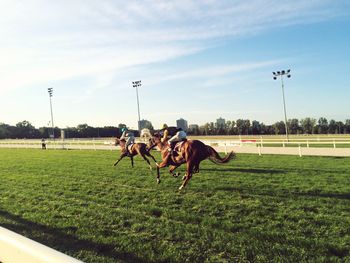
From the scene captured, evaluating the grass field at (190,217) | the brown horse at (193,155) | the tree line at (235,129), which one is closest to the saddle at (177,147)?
the brown horse at (193,155)

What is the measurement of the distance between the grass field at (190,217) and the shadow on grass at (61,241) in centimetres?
2

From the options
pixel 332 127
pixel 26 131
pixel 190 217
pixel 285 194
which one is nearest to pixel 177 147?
pixel 285 194

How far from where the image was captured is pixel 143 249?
5.31 metres

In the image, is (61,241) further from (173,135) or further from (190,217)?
(173,135)

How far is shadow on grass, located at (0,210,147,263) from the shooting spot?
5.11m

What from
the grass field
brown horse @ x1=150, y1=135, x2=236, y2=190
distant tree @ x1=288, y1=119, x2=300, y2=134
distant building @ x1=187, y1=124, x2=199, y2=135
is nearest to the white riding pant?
brown horse @ x1=150, y1=135, x2=236, y2=190

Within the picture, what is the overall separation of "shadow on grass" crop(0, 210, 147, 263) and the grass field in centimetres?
2

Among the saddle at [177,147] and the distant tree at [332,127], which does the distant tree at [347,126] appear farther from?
the saddle at [177,147]

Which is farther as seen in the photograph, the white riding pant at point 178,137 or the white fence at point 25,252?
the white riding pant at point 178,137

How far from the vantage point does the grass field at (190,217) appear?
5.17 m

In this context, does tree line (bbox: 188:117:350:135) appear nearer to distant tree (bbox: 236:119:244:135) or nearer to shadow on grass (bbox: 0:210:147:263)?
distant tree (bbox: 236:119:244:135)

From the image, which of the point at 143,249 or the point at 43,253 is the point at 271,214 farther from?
the point at 43,253

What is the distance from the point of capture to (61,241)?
227 inches

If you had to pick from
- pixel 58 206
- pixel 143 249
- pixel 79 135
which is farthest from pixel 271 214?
pixel 79 135
